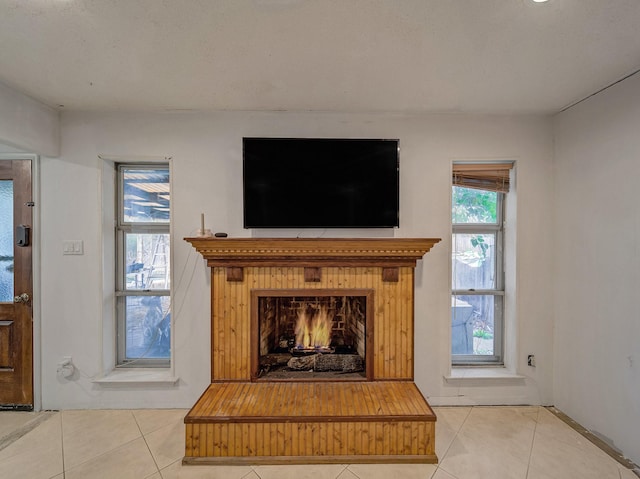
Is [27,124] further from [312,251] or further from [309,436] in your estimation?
[309,436]

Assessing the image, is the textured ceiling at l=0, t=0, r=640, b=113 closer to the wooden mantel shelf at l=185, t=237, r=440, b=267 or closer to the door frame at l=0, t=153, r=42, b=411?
the door frame at l=0, t=153, r=42, b=411

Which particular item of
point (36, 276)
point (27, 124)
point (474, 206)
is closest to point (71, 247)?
point (36, 276)

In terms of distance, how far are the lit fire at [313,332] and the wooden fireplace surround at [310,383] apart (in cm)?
41

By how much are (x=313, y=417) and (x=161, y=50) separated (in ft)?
7.76

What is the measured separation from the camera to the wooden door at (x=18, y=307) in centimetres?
248

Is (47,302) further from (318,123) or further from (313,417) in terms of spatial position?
(318,123)

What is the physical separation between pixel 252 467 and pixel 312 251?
144 centimetres

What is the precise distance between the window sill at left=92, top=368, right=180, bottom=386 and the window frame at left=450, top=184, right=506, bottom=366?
8.13ft

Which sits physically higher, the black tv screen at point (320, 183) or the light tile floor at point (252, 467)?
the black tv screen at point (320, 183)

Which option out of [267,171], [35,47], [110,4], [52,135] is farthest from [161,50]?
[52,135]

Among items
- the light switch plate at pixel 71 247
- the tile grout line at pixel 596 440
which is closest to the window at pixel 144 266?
the light switch plate at pixel 71 247

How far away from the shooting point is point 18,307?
8.21 ft

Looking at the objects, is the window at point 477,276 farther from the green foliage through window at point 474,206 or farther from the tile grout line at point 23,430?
the tile grout line at point 23,430

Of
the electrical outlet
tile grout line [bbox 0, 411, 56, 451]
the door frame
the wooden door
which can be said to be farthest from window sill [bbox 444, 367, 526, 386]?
the wooden door
